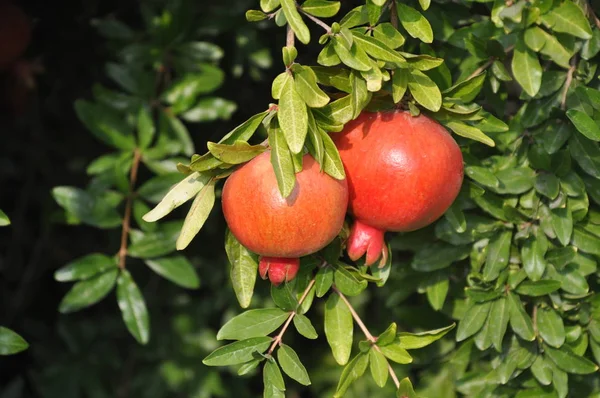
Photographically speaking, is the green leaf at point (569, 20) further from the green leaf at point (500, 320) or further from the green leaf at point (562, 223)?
the green leaf at point (500, 320)

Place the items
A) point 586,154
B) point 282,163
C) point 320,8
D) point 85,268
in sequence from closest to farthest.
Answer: point 282,163 < point 320,8 < point 586,154 < point 85,268

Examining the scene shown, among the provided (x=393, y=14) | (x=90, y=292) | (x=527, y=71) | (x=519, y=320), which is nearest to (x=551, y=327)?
(x=519, y=320)

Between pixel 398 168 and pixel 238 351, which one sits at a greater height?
pixel 398 168

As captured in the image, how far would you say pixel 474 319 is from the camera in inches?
45.9

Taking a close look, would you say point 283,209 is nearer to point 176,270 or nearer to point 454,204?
point 454,204

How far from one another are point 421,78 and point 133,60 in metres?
0.69

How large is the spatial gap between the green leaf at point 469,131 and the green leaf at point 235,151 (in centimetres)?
23

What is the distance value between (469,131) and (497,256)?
23 centimetres

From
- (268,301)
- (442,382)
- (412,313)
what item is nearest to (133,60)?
(268,301)

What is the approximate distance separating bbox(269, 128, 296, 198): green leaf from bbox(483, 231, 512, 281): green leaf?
15.3 inches

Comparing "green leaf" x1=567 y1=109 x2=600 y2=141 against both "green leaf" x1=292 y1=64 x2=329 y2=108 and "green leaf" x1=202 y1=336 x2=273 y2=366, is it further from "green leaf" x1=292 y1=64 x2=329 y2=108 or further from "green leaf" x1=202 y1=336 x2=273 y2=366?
"green leaf" x1=202 y1=336 x2=273 y2=366

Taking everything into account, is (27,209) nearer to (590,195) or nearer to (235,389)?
(235,389)

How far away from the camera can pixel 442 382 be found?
1.40 metres

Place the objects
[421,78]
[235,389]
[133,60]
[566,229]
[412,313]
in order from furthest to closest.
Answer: [235,389] → [133,60] → [412,313] → [566,229] → [421,78]
